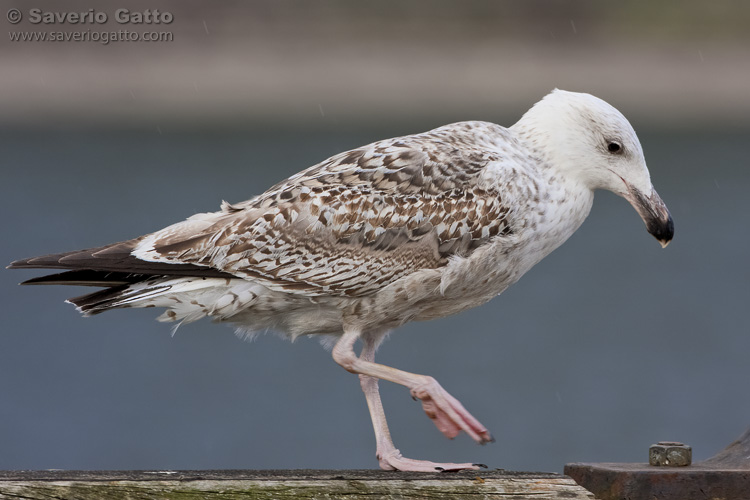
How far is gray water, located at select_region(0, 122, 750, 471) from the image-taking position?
72.6 ft

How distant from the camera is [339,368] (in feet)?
87.1

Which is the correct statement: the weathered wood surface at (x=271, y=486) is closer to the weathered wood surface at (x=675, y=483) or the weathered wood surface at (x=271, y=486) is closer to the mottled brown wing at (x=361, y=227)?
the weathered wood surface at (x=675, y=483)

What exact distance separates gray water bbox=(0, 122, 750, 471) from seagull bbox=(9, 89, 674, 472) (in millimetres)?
14889

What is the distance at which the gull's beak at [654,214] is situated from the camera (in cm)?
590

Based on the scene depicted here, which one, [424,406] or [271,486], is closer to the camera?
Result: [271,486]

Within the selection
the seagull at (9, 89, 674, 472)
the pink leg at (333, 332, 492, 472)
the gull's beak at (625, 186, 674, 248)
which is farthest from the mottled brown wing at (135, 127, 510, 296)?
the gull's beak at (625, 186, 674, 248)

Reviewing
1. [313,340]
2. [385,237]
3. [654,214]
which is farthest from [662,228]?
[313,340]

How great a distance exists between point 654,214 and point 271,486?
2.58 metres

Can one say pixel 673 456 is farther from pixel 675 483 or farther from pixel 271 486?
pixel 271 486

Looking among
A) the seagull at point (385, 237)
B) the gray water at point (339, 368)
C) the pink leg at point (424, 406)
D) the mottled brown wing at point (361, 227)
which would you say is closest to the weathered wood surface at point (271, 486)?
the pink leg at point (424, 406)

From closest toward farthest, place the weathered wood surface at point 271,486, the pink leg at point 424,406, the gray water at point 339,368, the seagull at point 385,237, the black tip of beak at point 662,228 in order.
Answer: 1. the weathered wood surface at point 271,486
2. the pink leg at point 424,406
3. the seagull at point 385,237
4. the black tip of beak at point 662,228
5. the gray water at point 339,368

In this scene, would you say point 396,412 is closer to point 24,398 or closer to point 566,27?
point 24,398

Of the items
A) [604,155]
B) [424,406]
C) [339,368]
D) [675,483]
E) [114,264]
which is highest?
[339,368]

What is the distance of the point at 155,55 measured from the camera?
30.4 m
